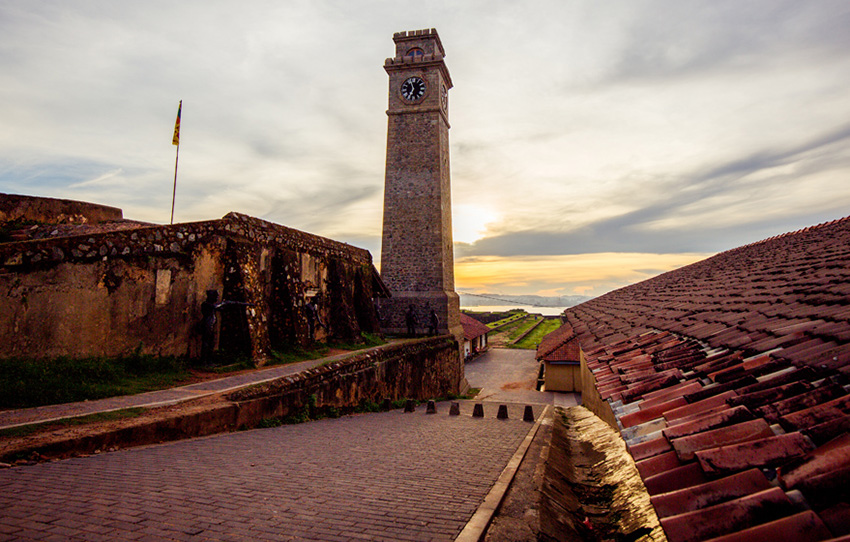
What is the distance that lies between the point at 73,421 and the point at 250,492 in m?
2.67

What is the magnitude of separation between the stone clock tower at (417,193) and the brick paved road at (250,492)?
16.0 m

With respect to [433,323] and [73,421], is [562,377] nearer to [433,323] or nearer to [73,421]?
[433,323]

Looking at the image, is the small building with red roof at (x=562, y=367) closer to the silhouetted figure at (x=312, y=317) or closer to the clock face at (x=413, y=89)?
the silhouetted figure at (x=312, y=317)

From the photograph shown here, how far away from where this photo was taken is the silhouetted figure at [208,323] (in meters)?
9.02

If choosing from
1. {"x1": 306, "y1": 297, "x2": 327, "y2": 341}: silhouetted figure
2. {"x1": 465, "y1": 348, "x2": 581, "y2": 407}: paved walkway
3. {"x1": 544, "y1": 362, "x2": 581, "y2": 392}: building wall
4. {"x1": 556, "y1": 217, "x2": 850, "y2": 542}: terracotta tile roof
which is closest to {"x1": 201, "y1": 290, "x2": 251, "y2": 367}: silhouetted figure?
{"x1": 306, "y1": 297, "x2": 327, "y2": 341}: silhouetted figure

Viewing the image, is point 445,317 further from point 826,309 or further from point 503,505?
point 826,309

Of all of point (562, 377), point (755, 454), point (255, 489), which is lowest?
point (562, 377)

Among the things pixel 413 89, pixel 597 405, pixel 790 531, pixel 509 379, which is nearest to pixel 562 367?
pixel 509 379

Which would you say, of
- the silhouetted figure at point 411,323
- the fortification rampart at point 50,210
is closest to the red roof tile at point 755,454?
the fortification rampart at point 50,210

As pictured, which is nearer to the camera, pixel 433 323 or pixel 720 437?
pixel 720 437

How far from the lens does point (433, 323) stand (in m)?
21.7

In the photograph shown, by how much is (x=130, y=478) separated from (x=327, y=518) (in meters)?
1.88

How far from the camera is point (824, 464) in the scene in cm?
142

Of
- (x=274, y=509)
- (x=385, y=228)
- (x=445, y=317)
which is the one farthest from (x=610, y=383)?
(x=385, y=228)
